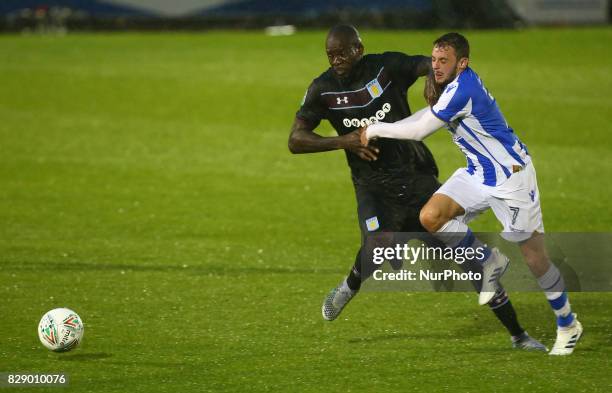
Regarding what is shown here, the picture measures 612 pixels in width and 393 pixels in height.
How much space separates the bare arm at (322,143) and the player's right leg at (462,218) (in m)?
0.59

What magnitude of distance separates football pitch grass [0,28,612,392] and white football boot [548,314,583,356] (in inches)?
3.5

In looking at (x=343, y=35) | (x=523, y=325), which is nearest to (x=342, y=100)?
(x=343, y=35)

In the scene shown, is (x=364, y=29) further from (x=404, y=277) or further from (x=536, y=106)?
(x=404, y=277)

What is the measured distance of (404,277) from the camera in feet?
30.1

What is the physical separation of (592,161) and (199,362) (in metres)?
9.94

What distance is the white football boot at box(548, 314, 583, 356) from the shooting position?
7582mm

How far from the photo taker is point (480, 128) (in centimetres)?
750

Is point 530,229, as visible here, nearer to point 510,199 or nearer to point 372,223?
point 510,199

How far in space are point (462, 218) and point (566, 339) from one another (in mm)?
1130

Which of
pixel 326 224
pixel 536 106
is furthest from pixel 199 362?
pixel 536 106

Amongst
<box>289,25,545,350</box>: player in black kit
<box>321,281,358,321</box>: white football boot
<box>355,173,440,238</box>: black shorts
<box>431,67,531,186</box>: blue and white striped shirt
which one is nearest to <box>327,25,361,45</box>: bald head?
<box>289,25,545,350</box>: player in black kit

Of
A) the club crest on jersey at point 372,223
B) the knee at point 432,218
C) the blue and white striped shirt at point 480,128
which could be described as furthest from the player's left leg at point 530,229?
the club crest on jersey at point 372,223

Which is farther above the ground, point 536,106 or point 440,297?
point 440,297

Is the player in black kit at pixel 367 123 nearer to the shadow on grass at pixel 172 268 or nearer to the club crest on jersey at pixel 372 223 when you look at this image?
the club crest on jersey at pixel 372 223
